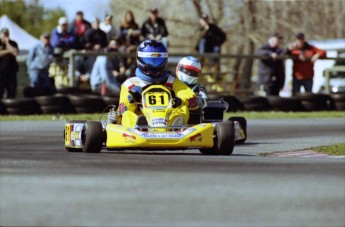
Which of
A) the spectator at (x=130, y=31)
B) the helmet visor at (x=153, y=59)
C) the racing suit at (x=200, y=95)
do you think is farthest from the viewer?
the spectator at (x=130, y=31)

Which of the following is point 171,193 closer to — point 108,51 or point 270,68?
point 108,51

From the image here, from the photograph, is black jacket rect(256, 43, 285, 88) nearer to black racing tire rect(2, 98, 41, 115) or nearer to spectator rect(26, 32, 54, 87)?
spectator rect(26, 32, 54, 87)

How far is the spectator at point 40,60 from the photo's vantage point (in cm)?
2022

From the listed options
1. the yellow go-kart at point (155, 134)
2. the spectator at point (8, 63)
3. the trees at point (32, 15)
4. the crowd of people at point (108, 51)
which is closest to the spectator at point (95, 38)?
the crowd of people at point (108, 51)

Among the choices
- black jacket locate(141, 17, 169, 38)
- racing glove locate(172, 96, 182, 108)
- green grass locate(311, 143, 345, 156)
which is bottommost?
green grass locate(311, 143, 345, 156)

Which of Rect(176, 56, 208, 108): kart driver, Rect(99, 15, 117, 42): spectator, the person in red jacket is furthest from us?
the person in red jacket

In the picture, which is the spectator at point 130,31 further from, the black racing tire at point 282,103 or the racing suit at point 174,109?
the racing suit at point 174,109

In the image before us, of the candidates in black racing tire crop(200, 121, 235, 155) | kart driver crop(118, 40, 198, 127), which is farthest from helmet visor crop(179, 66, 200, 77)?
black racing tire crop(200, 121, 235, 155)

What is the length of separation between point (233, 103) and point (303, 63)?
7.10ft

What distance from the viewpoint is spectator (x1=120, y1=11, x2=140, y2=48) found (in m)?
21.0

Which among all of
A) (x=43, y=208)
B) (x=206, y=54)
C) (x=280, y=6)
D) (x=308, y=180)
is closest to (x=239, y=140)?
(x=308, y=180)

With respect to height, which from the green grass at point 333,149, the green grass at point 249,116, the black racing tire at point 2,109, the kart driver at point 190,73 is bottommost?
the green grass at point 249,116

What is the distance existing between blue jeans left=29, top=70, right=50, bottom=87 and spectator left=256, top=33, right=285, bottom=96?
4141mm

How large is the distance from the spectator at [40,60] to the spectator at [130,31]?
1.54 meters
